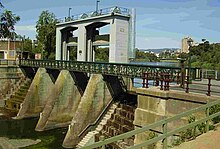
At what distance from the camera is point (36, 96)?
28922 millimetres

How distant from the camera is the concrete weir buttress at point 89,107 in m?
20.1

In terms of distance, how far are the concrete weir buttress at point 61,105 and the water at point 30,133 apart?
82 cm

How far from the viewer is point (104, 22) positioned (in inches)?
1064

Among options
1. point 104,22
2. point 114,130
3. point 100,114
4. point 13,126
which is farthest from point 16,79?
point 114,130

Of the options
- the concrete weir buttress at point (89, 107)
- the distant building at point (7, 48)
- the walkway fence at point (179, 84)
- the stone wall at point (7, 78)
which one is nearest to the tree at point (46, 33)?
the distant building at point (7, 48)

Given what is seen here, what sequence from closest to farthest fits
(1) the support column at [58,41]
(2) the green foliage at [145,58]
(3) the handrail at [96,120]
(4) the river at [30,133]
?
1. (4) the river at [30,133]
2. (3) the handrail at [96,120]
3. (1) the support column at [58,41]
4. (2) the green foliage at [145,58]

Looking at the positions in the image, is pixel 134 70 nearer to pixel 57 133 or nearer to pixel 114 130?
pixel 114 130

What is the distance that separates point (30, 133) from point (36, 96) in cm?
657

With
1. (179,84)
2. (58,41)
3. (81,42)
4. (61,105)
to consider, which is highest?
(58,41)

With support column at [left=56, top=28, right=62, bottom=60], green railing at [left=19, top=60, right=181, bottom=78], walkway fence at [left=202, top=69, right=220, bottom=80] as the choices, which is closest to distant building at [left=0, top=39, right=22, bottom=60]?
support column at [left=56, top=28, right=62, bottom=60]

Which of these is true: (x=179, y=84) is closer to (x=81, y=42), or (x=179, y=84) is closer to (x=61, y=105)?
(x=61, y=105)

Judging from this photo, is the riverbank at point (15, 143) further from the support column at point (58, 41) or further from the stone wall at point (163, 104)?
the support column at point (58, 41)

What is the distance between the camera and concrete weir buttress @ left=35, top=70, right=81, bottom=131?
24.2 m

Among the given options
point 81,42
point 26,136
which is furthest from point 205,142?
point 81,42
